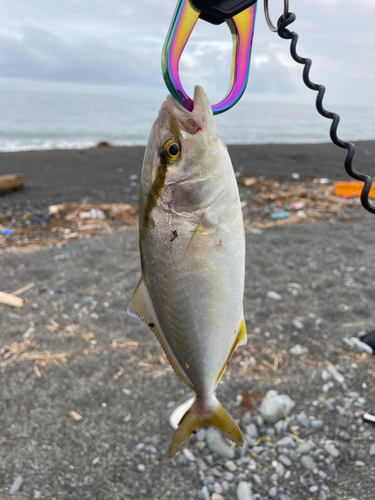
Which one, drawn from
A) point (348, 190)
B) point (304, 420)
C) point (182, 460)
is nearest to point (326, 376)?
point (304, 420)

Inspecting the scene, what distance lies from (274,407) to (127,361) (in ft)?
4.76

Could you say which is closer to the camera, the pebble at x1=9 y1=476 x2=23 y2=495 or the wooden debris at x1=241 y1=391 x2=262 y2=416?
the pebble at x1=9 y1=476 x2=23 y2=495

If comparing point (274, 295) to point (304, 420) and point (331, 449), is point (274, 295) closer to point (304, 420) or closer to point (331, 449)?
point (304, 420)

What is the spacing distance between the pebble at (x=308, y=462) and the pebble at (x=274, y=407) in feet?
1.24

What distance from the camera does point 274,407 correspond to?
10.5 ft

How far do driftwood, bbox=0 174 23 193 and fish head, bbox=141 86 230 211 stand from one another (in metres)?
9.19

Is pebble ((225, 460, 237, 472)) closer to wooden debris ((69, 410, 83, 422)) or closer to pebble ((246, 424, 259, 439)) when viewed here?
pebble ((246, 424, 259, 439))

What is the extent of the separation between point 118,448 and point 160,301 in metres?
2.06

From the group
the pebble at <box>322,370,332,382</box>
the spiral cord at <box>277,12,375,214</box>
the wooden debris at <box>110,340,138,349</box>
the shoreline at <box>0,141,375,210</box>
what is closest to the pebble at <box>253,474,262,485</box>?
the pebble at <box>322,370,332,382</box>

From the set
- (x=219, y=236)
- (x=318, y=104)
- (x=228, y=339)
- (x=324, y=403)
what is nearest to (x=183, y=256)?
(x=219, y=236)

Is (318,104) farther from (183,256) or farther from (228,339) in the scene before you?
(228,339)

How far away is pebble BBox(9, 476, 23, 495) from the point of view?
8.58ft

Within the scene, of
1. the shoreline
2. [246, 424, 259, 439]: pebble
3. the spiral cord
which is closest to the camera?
the spiral cord

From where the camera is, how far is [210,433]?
3.01 m
